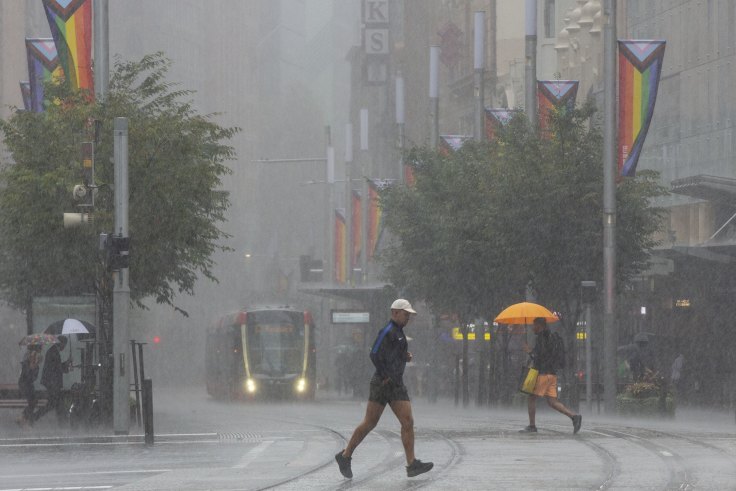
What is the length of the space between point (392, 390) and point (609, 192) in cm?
1793

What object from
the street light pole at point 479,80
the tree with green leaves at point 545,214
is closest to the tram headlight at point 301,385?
the street light pole at point 479,80

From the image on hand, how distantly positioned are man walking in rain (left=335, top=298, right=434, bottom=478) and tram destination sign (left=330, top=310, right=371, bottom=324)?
37231 millimetres

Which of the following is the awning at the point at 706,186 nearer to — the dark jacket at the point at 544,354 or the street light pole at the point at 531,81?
the street light pole at the point at 531,81

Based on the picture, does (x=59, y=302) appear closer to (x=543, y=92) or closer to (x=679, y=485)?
(x=543, y=92)

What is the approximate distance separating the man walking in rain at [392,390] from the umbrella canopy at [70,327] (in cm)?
1198

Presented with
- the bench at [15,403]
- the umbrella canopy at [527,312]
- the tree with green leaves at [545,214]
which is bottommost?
the bench at [15,403]

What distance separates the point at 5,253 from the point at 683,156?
74.3ft

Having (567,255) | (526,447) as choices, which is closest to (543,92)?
Result: (567,255)

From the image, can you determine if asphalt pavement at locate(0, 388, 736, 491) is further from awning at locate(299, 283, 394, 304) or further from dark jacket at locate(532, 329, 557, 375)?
awning at locate(299, 283, 394, 304)

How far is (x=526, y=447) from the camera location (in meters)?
21.2

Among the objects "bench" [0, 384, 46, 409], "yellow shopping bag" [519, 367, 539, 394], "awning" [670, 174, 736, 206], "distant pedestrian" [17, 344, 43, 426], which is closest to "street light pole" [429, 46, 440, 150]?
"awning" [670, 174, 736, 206]

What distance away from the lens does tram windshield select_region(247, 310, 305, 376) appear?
5106cm

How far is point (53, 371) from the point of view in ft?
96.1

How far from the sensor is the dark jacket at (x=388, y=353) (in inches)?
664
